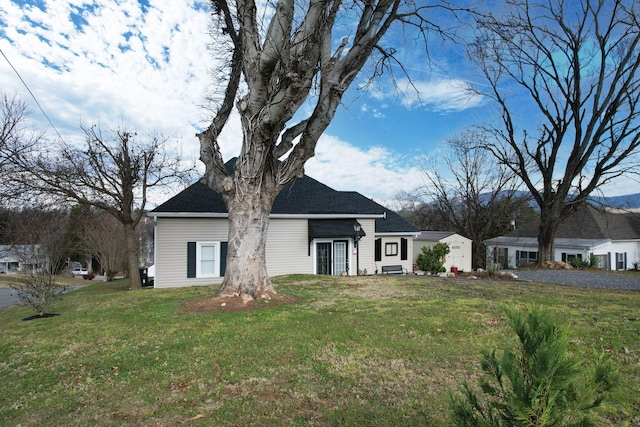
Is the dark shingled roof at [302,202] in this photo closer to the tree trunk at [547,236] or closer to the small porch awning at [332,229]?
the small porch awning at [332,229]

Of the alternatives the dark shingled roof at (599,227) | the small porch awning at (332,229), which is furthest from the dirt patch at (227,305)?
the dark shingled roof at (599,227)

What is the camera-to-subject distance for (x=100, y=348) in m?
4.98

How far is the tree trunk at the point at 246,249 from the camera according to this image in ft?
24.3

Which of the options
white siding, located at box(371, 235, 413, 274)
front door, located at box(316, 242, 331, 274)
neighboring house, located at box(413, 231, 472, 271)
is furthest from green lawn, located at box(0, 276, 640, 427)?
neighboring house, located at box(413, 231, 472, 271)

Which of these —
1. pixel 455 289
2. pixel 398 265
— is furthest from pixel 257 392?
pixel 398 265

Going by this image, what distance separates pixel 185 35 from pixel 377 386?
33.4 feet

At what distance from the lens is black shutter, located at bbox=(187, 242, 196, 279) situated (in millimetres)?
13625

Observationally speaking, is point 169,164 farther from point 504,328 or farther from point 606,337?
point 606,337

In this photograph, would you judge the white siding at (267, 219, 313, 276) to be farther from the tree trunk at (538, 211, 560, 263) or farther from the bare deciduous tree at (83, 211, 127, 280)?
the bare deciduous tree at (83, 211, 127, 280)

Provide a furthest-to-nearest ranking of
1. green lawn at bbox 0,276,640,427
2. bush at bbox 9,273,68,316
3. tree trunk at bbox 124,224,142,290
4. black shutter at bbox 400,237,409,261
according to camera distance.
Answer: black shutter at bbox 400,237,409,261
tree trunk at bbox 124,224,142,290
bush at bbox 9,273,68,316
green lawn at bbox 0,276,640,427

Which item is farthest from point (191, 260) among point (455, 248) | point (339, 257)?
point (455, 248)

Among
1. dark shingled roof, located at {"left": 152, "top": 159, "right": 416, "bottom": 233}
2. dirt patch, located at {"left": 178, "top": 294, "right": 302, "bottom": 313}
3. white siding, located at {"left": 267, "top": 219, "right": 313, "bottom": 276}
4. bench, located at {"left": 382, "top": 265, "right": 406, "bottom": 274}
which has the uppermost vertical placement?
dark shingled roof, located at {"left": 152, "top": 159, "right": 416, "bottom": 233}

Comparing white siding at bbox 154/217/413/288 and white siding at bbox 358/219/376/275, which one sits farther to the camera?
white siding at bbox 358/219/376/275

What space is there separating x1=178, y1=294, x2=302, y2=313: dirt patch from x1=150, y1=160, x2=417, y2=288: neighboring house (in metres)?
6.56
